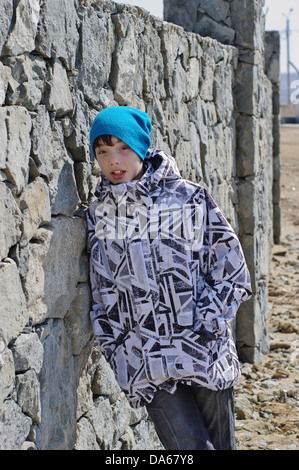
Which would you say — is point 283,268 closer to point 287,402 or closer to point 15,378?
point 287,402

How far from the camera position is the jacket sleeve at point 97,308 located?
9.03 feet

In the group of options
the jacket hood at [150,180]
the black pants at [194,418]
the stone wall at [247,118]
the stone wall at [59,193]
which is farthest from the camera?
the stone wall at [247,118]

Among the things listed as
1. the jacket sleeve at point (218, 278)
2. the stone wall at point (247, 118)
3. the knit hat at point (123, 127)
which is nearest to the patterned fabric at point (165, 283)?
the jacket sleeve at point (218, 278)

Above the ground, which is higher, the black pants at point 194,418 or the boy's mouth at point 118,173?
the boy's mouth at point 118,173

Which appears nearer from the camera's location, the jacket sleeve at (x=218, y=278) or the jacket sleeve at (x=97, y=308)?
the jacket sleeve at (x=218, y=278)

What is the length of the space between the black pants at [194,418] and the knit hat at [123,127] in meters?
0.93

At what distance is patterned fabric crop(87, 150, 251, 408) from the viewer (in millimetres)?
2607

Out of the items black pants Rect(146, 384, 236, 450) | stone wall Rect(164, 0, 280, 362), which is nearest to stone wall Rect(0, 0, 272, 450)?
black pants Rect(146, 384, 236, 450)

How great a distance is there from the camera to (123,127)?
2.61m

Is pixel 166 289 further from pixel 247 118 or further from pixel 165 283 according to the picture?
pixel 247 118

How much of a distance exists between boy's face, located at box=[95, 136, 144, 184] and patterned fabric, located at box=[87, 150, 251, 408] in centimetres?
4
